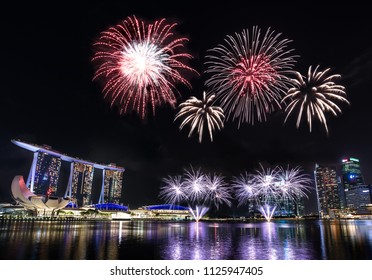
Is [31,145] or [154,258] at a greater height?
[31,145]

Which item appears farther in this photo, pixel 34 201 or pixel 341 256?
pixel 34 201

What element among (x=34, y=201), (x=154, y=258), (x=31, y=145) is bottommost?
(x=154, y=258)

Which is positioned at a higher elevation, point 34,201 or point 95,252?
point 34,201

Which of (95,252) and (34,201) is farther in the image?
(34,201)
